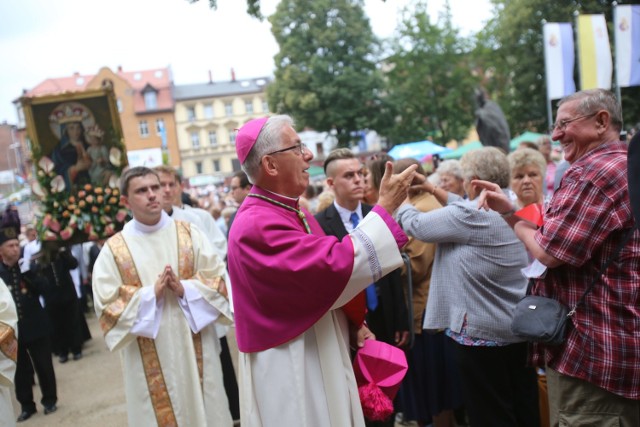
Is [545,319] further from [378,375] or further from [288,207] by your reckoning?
[288,207]

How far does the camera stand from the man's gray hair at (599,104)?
2705mm

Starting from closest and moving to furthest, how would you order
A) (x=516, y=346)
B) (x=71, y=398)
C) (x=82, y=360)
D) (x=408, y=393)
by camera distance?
(x=516, y=346) < (x=408, y=393) < (x=71, y=398) < (x=82, y=360)

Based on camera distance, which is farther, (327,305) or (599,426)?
(599,426)

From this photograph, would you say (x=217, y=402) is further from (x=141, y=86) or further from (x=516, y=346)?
(x=141, y=86)

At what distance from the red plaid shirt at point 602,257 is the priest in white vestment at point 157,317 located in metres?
2.54

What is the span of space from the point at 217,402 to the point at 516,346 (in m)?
2.16

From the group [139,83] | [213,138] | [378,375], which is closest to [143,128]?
[139,83]

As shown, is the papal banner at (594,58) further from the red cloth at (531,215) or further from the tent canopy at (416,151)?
the red cloth at (531,215)

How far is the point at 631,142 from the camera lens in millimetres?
1457

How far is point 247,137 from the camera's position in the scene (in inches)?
105

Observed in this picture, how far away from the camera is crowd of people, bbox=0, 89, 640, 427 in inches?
100

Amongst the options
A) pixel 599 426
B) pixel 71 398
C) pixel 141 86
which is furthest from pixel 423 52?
pixel 141 86

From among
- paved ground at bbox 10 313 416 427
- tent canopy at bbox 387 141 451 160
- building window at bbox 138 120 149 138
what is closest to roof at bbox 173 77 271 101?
building window at bbox 138 120 149 138

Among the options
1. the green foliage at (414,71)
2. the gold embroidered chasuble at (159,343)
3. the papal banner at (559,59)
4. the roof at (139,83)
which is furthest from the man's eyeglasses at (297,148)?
the roof at (139,83)
